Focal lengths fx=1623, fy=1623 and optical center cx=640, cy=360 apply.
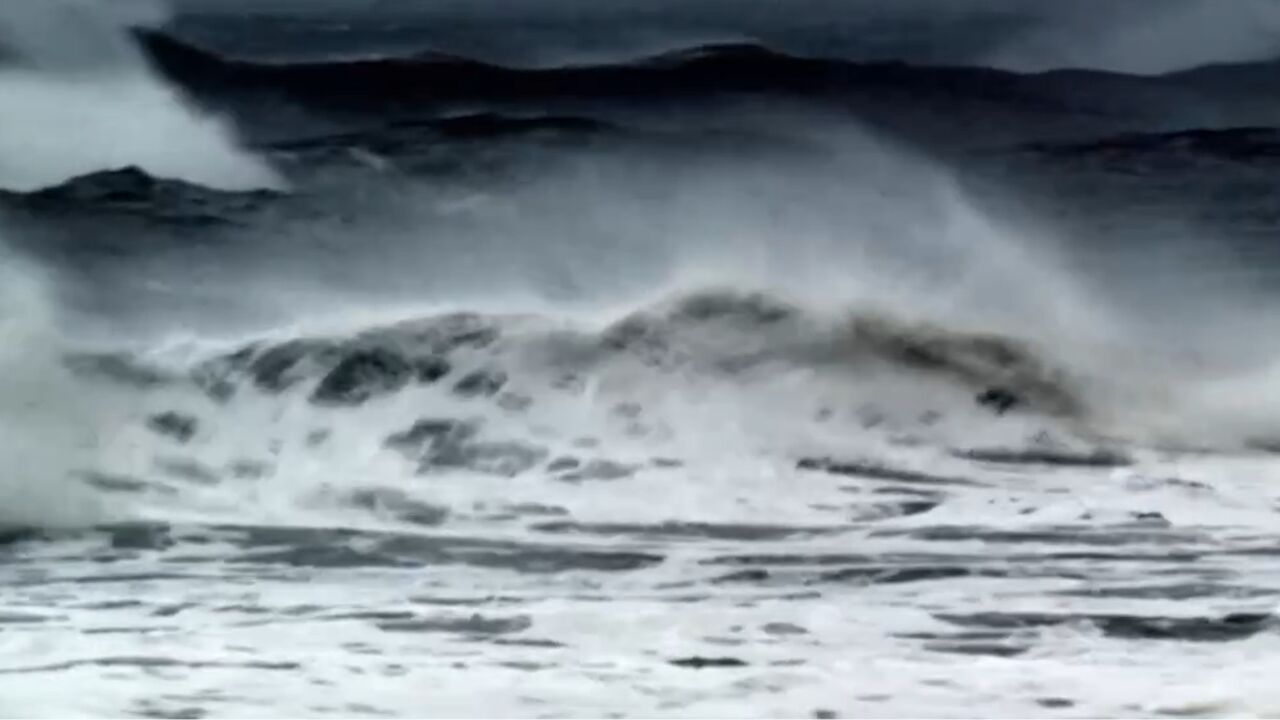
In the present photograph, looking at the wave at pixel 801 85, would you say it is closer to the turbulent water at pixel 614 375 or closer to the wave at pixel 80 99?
the turbulent water at pixel 614 375

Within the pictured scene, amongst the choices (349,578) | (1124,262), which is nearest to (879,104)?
(1124,262)

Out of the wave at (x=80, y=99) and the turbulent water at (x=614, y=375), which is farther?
the wave at (x=80, y=99)

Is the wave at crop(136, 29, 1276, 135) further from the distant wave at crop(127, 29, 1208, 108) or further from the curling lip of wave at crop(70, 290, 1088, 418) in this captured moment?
the curling lip of wave at crop(70, 290, 1088, 418)

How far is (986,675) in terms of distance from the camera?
1.34m

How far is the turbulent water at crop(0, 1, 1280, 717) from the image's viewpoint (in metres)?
1.38

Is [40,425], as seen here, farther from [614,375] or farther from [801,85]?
[801,85]

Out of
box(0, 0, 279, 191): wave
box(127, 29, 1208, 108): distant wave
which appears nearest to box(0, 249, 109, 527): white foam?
box(0, 0, 279, 191): wave

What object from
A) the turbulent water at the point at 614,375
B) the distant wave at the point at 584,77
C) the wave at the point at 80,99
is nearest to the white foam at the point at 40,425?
the turbulent water at the point at 614,375

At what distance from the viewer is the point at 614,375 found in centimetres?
142

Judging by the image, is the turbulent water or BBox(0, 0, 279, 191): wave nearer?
the turbulent water

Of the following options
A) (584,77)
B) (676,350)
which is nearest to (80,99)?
(584,77)

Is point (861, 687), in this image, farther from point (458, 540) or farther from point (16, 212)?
point (16, 212)

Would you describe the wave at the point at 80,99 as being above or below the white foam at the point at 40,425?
above

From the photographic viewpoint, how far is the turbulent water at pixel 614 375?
138 centimetres
